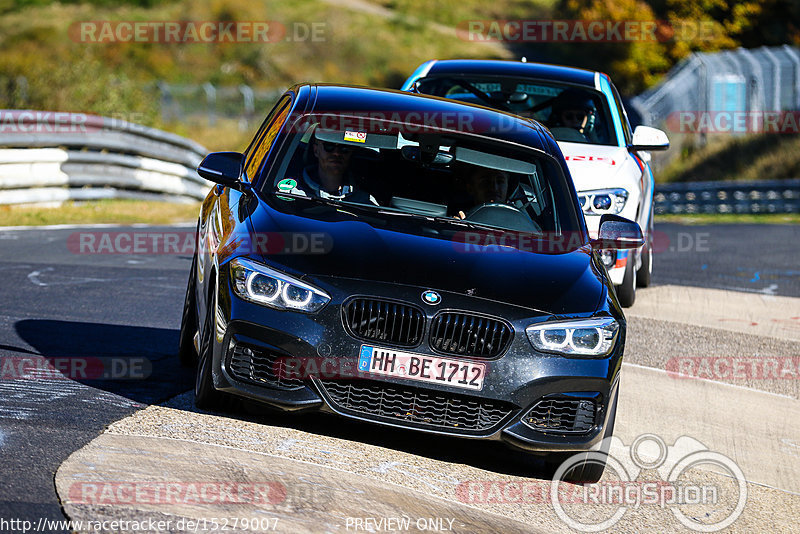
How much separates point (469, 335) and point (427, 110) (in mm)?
2014

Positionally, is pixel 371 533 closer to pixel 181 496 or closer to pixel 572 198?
pixel 181 496

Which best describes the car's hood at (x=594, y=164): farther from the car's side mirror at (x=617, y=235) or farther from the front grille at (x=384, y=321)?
the front grille at (x=384, y=321)

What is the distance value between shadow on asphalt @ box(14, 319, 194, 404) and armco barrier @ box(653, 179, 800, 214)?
19.7 meters

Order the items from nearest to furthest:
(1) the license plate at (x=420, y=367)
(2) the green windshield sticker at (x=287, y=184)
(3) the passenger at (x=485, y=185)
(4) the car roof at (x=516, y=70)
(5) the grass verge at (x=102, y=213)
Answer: (1) the license plate at (x=420, y=367) → (2) the green windshield sticker at (x=287, y=184) → (3) the passenger at (x=485, y=185) → (4) the car roof at (x=516, y=70) → (5) the grass verge at (x=102, y=213)

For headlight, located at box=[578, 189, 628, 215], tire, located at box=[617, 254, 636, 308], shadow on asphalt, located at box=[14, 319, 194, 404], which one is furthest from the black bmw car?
tire, located at box=[617, 254, 636, 308]

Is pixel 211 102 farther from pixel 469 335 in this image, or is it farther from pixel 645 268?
pixel 469 335

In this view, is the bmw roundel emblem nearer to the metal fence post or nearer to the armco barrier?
the armco barrier

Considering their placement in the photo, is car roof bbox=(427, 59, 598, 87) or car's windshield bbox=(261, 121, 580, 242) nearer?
car's windshield bbox=(261, 121, 580, 242)

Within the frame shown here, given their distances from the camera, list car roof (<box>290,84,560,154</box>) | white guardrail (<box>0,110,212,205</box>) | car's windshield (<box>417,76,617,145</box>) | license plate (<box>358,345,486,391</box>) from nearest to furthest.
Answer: license plate (<box>358,345,486,391</box>) → car roof (<box>290,84,560,154</box>) → car's windshield (<box>417,76,617,145</box>) → white guardrail (<box>0,110,212,205</box>)

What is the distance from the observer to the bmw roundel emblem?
212 inches

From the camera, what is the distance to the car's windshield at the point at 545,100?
417 inches

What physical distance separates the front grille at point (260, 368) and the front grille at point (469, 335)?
2.10 ft

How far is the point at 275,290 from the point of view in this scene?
542 cm

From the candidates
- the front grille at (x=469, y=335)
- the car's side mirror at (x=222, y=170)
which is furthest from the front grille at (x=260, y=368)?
the car's side mirror at (x=222, y=170)
